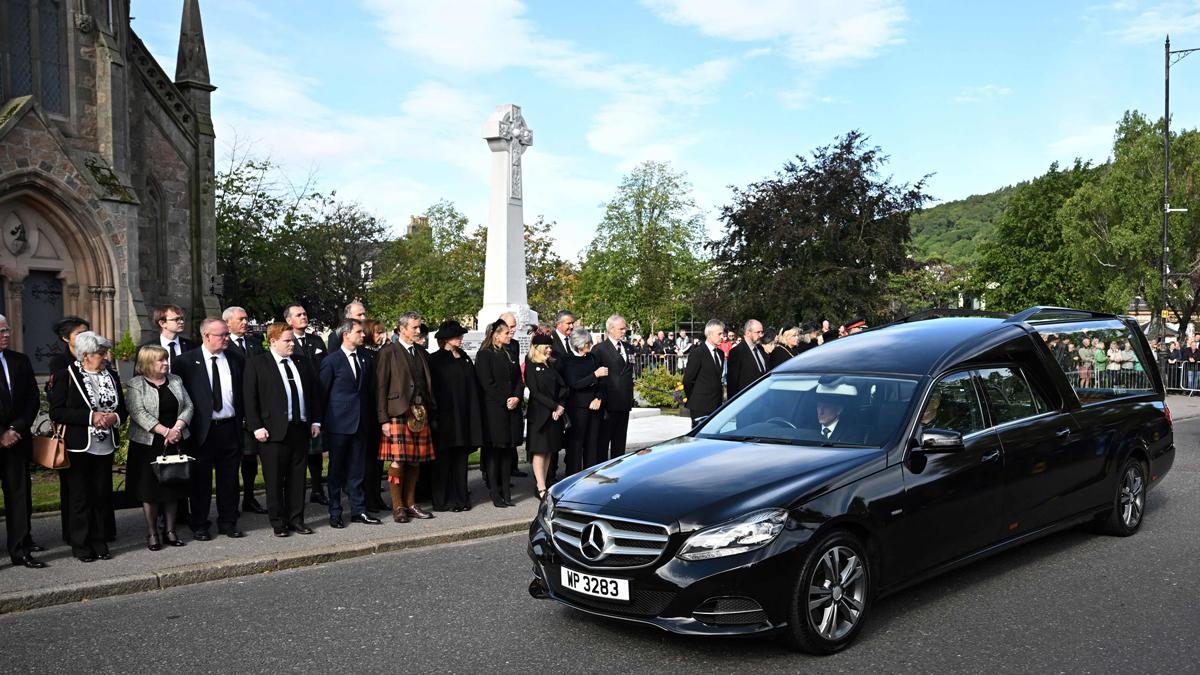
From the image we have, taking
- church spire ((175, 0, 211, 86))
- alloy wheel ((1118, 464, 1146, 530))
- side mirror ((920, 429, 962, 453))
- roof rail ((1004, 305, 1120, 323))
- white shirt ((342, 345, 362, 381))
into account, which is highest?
church spire ((175, 0, 211, 86))

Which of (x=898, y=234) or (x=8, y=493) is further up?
(x=898, y=234)

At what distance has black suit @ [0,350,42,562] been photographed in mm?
7199

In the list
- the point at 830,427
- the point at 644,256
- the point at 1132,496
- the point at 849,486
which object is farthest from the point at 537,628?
the point at 644,256

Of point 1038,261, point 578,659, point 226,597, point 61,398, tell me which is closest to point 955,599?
point 578,659

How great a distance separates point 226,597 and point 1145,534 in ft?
23.8

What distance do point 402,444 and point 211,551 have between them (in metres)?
1.91

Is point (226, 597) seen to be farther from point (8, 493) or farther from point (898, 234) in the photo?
point (898, 234)

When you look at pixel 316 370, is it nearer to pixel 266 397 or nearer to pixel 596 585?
pixel 266 397

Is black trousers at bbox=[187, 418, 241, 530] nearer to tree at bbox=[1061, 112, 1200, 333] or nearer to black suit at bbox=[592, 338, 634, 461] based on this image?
black suit at bbox=[592, 338, 634, 461]

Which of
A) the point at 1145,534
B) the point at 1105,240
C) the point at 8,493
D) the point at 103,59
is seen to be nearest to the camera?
the point at 8,493

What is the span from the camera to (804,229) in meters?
33.9

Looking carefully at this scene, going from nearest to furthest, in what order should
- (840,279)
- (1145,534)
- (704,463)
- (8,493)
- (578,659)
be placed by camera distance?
1. (578,659)
2. (704,463)
3. (8,493)
4. (1145,534)
5. (840,279)

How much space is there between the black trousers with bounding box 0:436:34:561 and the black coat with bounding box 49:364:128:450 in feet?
0.94

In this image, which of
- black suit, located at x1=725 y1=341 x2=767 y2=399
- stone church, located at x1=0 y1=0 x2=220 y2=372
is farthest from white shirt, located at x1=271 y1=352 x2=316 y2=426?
stone church, located at x1=0 y1=0 x2=220 y2=372
